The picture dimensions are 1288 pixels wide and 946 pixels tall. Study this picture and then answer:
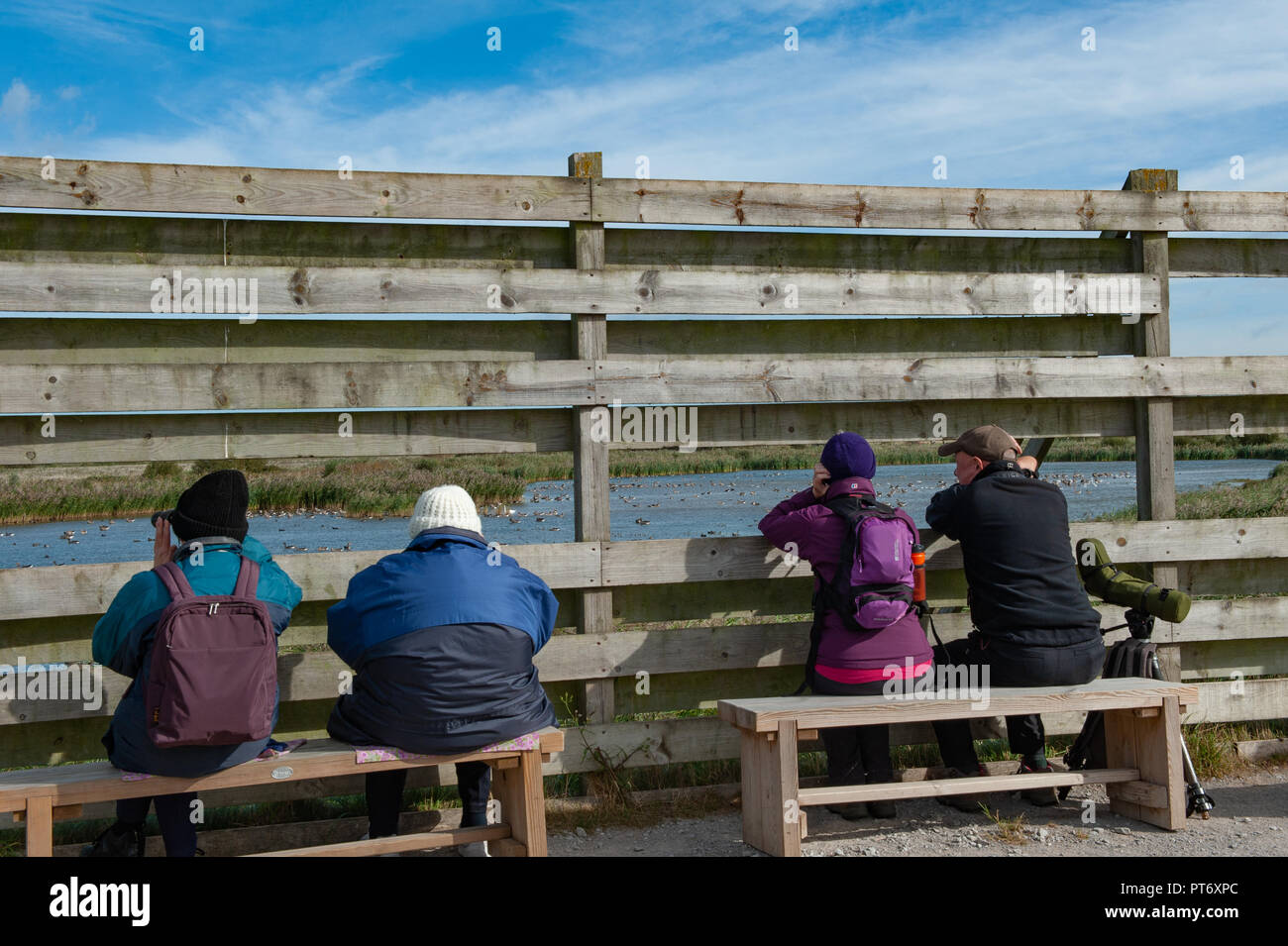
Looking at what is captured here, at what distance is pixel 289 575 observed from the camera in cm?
504

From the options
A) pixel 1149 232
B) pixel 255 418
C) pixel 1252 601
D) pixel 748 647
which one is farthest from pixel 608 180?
pixel 1252 601

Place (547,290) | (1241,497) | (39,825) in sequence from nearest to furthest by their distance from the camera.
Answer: (39,825) < (547,290) < (1241,497)

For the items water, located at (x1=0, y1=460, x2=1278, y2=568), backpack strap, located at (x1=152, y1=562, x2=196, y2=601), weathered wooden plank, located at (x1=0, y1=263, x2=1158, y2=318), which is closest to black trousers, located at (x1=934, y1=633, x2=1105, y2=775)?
weathered wooden plank, located at (x1=0, y1=263, x2=1158, y2=318)

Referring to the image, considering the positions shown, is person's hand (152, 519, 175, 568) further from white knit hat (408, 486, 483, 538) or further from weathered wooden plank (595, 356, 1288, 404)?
weathered wooden plank (595, 356, 1288, 404)

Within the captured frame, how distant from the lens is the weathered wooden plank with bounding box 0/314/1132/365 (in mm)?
5043

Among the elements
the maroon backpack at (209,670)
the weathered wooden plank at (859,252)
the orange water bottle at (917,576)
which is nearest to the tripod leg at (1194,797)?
the orange water bottle at (917,576)

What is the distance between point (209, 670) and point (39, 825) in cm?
82

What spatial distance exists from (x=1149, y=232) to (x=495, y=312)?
12.5ft

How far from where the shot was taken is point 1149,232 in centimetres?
615

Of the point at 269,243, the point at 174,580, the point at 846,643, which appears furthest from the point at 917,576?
the point at 269,243

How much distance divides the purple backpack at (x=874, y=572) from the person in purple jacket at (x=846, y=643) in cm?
7

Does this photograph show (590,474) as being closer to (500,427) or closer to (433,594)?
(500,427)

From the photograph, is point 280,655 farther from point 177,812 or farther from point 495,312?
point 495,312

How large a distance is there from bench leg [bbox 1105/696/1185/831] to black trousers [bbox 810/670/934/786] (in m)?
1.06
